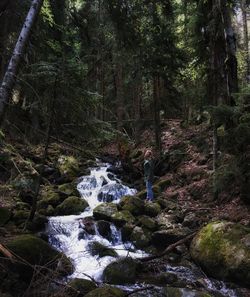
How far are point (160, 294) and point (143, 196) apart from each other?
6.91 metres

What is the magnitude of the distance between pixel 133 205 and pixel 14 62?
733 centimetres

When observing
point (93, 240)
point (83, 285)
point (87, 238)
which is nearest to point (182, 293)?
point (83, 285)

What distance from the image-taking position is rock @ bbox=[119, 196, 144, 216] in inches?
493

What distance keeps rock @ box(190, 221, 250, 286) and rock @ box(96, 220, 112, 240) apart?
2.98m

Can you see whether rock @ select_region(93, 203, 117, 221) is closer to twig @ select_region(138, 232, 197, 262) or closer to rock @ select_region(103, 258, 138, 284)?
twig @ select_region(138, 232, 197, 262)

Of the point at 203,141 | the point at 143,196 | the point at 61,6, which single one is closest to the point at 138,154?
the point at 203,141

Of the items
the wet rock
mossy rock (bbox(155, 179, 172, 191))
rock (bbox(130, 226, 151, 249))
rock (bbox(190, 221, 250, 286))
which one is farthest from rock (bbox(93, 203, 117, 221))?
rock (bbox(190, 221, 250, 286))

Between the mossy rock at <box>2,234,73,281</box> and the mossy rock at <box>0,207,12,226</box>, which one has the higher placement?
the mossy rock at <box>0,207,12,226</box>

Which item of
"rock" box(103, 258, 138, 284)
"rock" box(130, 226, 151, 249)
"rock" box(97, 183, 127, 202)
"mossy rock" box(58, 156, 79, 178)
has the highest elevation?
"mossy rock" box(58, 156, 79, 178)

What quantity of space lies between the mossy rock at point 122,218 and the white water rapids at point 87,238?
0.72 ft

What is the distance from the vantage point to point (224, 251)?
8320 mm

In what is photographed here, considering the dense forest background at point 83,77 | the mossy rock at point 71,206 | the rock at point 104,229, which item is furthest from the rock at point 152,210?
the dense forest background at point 83,77

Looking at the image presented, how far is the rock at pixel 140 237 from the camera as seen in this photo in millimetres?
10492

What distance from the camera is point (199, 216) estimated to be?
1130cm
